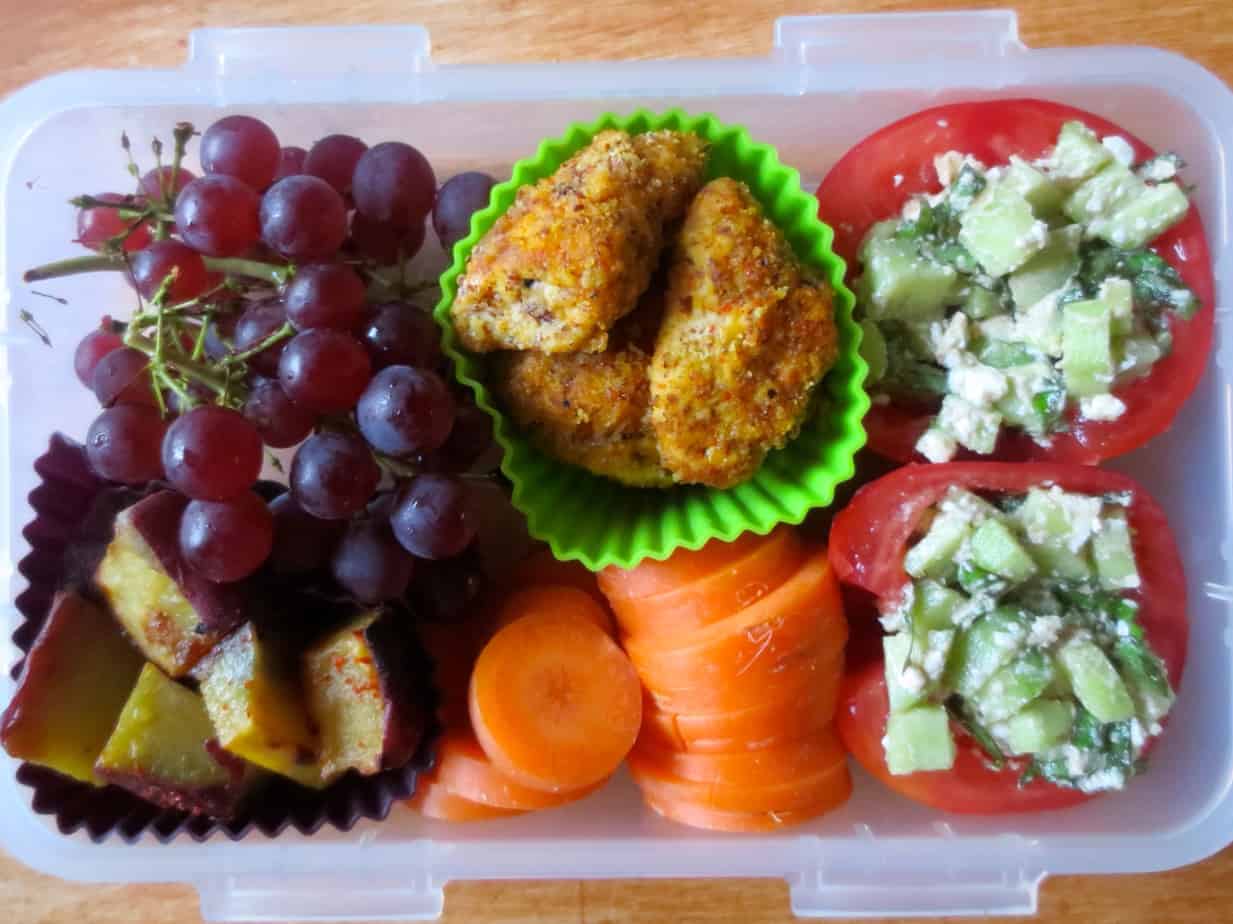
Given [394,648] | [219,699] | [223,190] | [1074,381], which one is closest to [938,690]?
[1074,381]

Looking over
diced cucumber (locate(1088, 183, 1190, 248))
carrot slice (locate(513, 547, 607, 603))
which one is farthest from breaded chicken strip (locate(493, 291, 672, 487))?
diced cucumber (locate(1088, 183, 1190, 248))

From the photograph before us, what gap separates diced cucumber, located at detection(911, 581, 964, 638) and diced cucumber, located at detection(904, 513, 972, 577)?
17 millimetres

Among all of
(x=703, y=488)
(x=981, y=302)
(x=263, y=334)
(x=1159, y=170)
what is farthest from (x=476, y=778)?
(x=1159, y=170)

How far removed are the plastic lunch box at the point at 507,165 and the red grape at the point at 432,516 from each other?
0.35 m

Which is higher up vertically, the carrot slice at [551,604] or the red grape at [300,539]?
the red grape at [300,539]

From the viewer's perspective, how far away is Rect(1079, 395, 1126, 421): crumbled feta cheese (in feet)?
3.14

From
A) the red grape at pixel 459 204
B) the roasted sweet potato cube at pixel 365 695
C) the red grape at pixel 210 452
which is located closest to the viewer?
the red grape at pixel 210 452

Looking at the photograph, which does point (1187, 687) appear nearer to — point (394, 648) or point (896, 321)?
point (896, 321)

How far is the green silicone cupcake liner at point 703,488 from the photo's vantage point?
98 centimetres

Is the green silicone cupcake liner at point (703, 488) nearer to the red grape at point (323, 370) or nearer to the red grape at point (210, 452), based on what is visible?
the red grape at point (323, 370)

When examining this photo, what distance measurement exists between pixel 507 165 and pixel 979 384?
555 millimetres

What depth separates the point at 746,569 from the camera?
100 centimetres

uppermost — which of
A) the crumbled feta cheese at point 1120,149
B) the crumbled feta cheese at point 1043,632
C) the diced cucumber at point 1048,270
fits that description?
the crumbled feta cheese at point 1120,149

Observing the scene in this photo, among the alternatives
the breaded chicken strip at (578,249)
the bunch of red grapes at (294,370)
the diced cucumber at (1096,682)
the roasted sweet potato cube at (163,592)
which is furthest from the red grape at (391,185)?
the diced cucumber at (1096,682)
